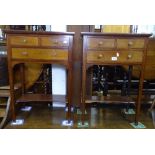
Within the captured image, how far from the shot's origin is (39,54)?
175cm

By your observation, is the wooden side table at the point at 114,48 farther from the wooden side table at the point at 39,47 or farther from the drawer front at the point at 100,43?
the wooden side table at the point at 39,47

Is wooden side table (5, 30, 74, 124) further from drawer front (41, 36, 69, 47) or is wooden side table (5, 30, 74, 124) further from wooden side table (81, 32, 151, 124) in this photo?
wooden side table (81, 32, 151, 124)

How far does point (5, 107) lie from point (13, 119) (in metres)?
0.18

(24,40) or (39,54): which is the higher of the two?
(24,40)

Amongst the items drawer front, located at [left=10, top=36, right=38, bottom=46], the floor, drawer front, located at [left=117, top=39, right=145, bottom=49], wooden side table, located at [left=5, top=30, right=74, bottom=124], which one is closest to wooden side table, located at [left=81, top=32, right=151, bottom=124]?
drawer front, located at [left=117, top=39, right=145, bottom=49]

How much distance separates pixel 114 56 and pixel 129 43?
177 mm

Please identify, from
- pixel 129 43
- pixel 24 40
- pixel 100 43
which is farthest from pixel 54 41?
pixel 129 43

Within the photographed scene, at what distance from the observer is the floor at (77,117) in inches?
75.4

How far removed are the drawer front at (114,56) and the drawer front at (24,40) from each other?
500 millimetres

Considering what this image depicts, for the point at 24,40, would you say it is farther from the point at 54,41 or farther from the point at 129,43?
the point at 129,43

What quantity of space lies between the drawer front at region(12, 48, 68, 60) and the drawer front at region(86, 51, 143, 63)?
25 centimetres

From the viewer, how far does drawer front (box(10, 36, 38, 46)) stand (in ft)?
5.64
